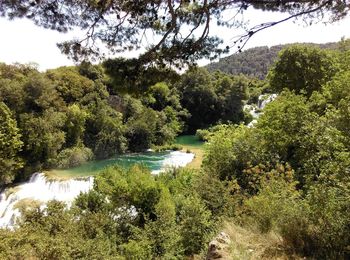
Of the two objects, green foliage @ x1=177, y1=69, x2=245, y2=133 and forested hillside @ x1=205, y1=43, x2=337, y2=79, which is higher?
forested hillside @ x1=205, y1=43, x2=337, y2=79

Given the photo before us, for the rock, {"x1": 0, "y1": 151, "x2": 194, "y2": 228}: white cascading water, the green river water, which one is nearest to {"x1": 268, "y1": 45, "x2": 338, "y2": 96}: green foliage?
{"x1": 0, "y1": 151, "x2": 194, "y2": 228}: white cascading water

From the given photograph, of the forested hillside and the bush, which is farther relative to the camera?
the forested hillside

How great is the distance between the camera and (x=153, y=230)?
9.45 meters

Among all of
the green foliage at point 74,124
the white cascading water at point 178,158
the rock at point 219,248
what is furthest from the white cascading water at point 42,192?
the rock at point 219,248

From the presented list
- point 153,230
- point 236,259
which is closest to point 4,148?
point 153,230

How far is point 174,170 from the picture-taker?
607 inches

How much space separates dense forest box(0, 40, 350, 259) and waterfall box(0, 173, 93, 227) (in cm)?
212

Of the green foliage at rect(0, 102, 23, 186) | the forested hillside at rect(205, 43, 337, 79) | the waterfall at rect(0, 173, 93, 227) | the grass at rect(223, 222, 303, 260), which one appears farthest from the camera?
the forested hillside at rect(205, 43, 337, 79)

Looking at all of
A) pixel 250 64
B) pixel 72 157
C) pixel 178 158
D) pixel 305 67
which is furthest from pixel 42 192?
pixel 250 64

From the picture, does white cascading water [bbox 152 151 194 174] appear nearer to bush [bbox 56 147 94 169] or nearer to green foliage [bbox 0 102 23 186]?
bush [bbox 56 147 94 169]

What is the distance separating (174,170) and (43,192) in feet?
23.0

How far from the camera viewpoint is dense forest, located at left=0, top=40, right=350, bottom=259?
5.22 m

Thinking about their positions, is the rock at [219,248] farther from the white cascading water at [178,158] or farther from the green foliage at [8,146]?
the white cascading water at [178,158]

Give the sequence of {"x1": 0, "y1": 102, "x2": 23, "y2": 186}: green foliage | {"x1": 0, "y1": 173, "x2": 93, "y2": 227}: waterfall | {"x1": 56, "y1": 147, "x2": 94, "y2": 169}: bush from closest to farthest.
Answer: {"x1": 0, "y1": 173, "x2": 93, "y2": 227}: waterfall → {"x1": 0, "y1": 102, "x2": 23, "y2": 186}: green foliage → {"x1": 56, "y1": 147, "x2": 94, "y2": 169}: bush
